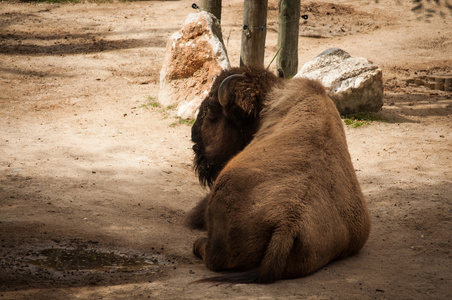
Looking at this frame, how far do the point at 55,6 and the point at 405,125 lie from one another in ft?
46.0

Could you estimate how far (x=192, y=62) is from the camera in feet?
30.2

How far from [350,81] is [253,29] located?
1.94m

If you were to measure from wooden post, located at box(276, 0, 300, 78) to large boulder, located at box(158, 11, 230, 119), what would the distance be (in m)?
1.27

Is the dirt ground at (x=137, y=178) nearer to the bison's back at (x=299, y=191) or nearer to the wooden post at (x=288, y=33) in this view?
the bison's back at (x=299, y=191)

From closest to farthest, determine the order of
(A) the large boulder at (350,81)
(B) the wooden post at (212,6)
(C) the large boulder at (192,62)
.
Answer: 1. (A) the large boulder at (350,81)
2. (C) the large boulder at (192,62)
3. (B) the wooden post at (212,6)

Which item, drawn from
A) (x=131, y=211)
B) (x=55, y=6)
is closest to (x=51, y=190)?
(x=131, y=211)

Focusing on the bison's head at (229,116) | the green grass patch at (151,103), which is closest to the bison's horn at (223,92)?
the bison's head at (229,116)

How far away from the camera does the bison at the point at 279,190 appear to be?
134 inches

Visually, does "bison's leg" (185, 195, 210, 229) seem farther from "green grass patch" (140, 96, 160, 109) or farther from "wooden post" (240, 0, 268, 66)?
"green grass patch" (140, 96, 160, 109)

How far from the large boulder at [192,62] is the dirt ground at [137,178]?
1.44 ft

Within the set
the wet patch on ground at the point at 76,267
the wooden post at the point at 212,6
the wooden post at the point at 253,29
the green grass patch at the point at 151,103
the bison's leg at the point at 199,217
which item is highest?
the wooden post at the point at 212,6

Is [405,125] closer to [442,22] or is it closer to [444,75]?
[444,75]

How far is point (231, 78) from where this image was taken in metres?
4.60

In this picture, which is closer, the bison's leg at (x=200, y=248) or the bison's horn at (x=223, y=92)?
the bison's leg at (x=200, y=248)
